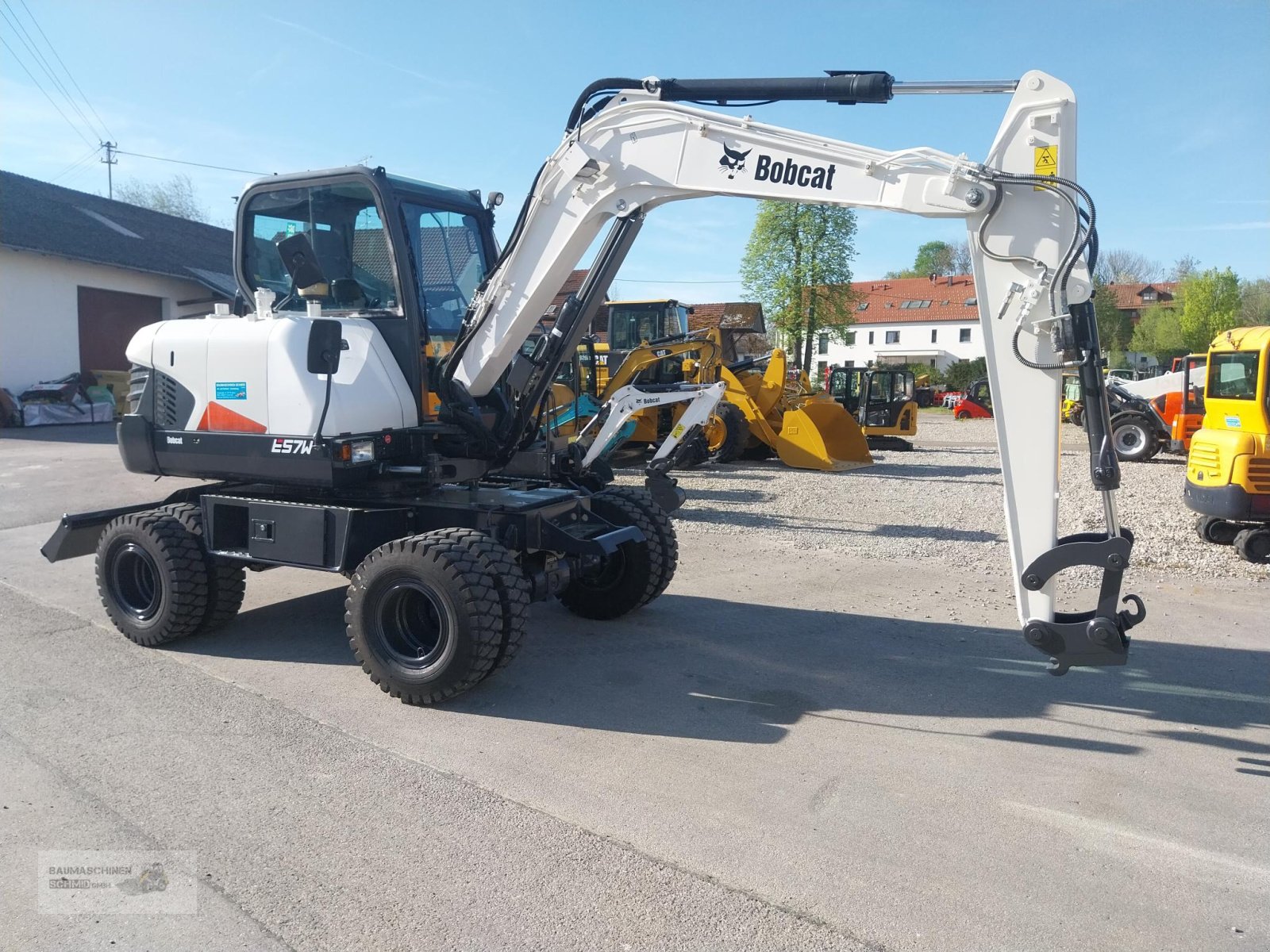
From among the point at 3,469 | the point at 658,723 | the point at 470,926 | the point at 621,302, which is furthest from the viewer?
the point at 621,302

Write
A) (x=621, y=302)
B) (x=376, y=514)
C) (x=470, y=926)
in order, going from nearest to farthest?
1. (x=470, y=926)
2. (x=376, y=514)
3. (x=621, y=302)

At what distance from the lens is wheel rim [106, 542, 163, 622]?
6.22m

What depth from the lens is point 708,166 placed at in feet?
16.4

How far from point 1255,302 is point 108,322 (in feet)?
203

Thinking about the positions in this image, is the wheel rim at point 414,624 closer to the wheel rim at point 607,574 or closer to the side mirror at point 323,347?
the side mirror at point 323,347

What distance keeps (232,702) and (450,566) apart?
5.05ft

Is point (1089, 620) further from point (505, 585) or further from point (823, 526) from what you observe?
point (823, 526)

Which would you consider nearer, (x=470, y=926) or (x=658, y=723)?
(x=470, y=926)

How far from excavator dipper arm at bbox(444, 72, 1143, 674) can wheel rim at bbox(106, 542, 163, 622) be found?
428cm

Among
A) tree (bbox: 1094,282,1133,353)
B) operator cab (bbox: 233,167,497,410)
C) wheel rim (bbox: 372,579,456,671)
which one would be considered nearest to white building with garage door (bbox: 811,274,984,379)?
tree (bbox: 1094,282,1133,353)

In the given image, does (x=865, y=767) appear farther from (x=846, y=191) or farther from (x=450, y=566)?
(x=846, y=191)

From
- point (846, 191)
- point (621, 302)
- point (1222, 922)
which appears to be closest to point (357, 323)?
point (846, 191)

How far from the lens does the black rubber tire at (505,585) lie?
504 centimetres

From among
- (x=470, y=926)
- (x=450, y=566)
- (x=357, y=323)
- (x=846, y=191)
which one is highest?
(x=846, y=191)
